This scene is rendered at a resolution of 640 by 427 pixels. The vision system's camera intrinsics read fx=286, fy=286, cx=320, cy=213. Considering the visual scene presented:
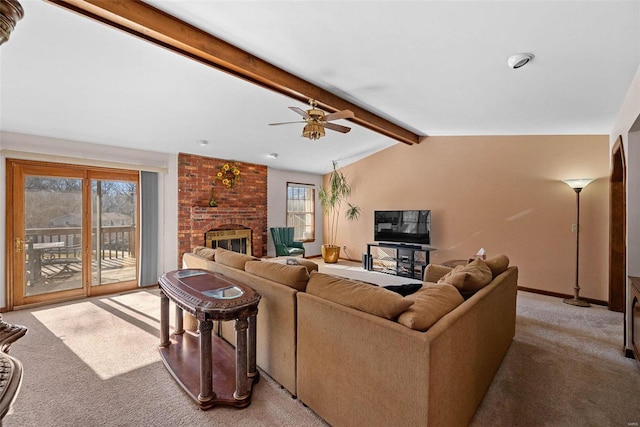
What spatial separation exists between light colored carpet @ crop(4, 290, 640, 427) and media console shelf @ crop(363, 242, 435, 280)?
229 cm

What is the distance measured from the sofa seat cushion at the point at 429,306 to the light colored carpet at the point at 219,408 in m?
0.85

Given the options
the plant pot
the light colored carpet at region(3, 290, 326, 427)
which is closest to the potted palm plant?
the plant pot

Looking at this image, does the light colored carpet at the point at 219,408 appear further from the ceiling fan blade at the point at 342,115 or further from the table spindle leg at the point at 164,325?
the ceiling fan blade at the point at 342,115

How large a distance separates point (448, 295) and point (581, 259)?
4080 millimetres

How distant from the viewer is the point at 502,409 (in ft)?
6.39

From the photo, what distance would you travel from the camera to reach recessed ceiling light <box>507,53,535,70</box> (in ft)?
7.35

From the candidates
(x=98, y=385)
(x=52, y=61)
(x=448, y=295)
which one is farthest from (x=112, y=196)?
(x=448, y=295)

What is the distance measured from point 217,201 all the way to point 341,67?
3922 mm

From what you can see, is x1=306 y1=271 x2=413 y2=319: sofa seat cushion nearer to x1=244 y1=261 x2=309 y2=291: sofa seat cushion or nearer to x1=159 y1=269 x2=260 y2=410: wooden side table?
x1=244 y1=261 x2=309 y2=291: sofa seat cushion

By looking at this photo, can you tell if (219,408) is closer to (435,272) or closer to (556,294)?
(435,272)

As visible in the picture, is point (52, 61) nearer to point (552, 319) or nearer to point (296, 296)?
point (296, 296)

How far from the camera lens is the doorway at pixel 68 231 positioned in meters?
3.82

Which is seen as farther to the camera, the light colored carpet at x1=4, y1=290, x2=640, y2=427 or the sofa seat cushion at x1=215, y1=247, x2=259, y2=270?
the sofa seat cushion at x1=215, y1=247, x2=259, y2=270

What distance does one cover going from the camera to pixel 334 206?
769cm
